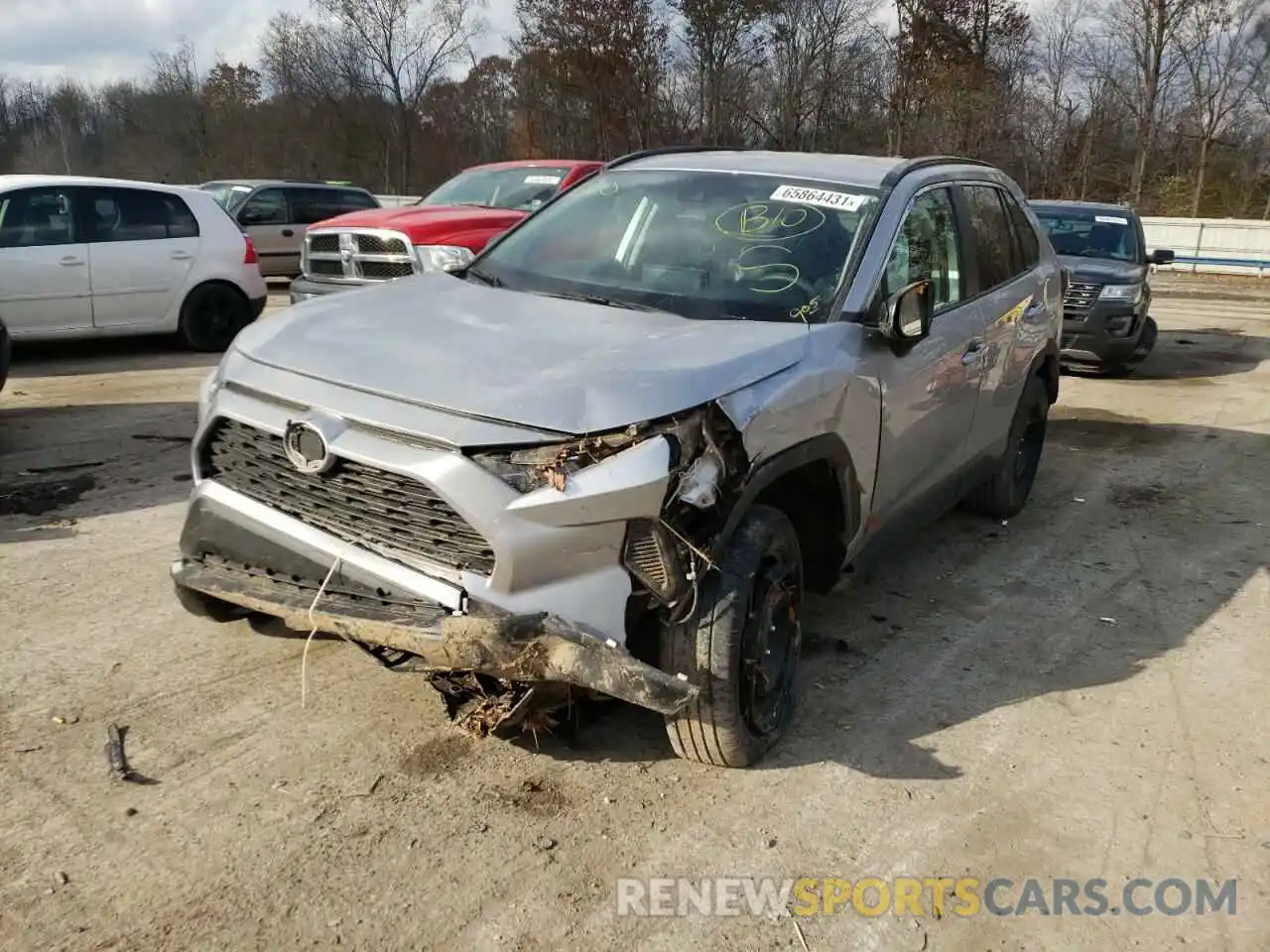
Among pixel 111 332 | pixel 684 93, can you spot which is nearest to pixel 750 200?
pixel 111 332

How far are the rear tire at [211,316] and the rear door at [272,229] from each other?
5251 mm

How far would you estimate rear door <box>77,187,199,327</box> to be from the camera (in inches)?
373

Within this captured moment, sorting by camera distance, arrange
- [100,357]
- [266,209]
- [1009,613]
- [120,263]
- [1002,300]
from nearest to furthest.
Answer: [1009,613] < [1002,300] < [120,263] < [100,357] < [266,209]

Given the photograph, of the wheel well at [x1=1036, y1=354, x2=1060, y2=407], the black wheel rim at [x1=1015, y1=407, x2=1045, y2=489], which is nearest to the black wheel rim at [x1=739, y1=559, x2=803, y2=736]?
the black wheel rim at [x1=1015, y1=407, x2=1045, y2=489]

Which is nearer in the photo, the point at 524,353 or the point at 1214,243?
the point at 524,353

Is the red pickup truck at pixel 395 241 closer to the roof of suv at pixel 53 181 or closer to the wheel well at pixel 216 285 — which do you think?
the wheel well at pixel 216 285

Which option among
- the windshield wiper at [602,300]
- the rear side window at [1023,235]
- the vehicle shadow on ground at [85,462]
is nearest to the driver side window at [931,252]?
the windshield wiper at [602,300]

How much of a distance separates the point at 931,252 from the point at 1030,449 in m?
2.35

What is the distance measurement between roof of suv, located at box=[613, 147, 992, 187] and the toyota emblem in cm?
229

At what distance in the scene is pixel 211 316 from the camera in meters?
10.5

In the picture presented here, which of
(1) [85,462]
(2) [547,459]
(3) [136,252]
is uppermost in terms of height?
(3) [136,252]

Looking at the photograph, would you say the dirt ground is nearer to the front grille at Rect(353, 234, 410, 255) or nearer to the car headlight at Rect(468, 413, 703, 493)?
the car headlight at Rect(468, 413, 703, 493)

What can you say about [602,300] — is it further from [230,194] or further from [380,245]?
[230,194]

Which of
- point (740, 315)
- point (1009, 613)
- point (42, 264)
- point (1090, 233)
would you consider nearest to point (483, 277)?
point (740, 315)
